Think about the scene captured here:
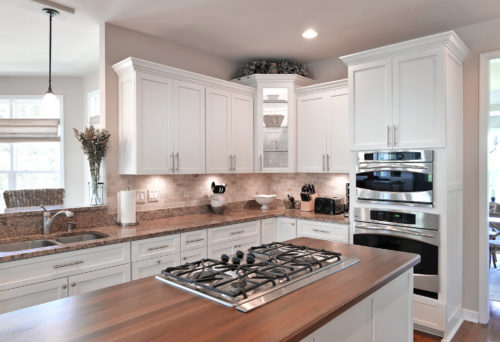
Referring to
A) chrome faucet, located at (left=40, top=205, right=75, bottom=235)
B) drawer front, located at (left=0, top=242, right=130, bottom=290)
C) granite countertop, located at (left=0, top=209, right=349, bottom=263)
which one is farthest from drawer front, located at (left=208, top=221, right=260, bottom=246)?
chrome faucet, located at (left=40, top=205, right=75, bottom=235)

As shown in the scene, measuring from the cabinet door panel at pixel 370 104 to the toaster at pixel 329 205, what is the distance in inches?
31.5

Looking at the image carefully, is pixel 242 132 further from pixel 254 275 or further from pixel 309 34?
Result: pixel 254 275

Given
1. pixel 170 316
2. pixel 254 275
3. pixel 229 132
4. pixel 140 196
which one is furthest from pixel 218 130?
pixel 170 316

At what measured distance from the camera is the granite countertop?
2375mm

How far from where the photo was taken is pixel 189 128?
11.9 ft

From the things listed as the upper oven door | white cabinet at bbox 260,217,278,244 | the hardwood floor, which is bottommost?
the hardwood floor

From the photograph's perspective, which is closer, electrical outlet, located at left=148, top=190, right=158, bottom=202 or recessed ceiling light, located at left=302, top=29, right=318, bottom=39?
recessed ceiling light, located at left=302, top=29, right=318, bottom=39

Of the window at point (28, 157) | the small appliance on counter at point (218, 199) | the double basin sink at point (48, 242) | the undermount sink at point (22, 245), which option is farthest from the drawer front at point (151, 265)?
the window at point (28, 157)

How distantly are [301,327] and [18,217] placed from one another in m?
2.62

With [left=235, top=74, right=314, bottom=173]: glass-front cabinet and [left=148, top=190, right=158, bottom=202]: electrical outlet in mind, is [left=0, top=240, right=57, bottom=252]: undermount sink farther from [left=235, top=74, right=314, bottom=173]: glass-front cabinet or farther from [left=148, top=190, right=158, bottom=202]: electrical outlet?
[left=235, top=74, right=314, bottom=173]: glass-front cabinet

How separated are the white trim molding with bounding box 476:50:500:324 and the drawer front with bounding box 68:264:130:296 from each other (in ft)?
10.5

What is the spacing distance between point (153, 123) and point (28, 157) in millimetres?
3396

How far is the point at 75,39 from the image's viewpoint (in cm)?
385

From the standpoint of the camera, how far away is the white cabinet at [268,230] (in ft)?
12.9
